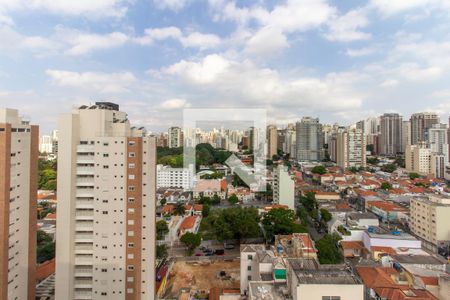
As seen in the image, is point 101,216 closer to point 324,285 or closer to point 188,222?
point 324,285


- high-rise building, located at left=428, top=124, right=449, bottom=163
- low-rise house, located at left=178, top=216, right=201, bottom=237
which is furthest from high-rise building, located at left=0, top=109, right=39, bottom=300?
high-rise building, located at left=428, top=124, right=449, bottom=163

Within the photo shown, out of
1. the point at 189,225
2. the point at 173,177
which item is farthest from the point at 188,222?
the point at 173,177

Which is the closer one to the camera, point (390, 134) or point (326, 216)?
point (326, 216)

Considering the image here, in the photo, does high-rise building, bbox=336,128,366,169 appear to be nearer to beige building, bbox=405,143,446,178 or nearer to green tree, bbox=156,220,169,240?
beige building, bbox=405,143,446,178

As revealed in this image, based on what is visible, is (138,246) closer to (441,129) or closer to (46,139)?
(441,129)

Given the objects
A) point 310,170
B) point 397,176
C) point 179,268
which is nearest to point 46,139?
point 310,170

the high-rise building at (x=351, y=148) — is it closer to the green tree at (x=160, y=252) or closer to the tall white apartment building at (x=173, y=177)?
the tall white apartment building at (x=173, y=177)
